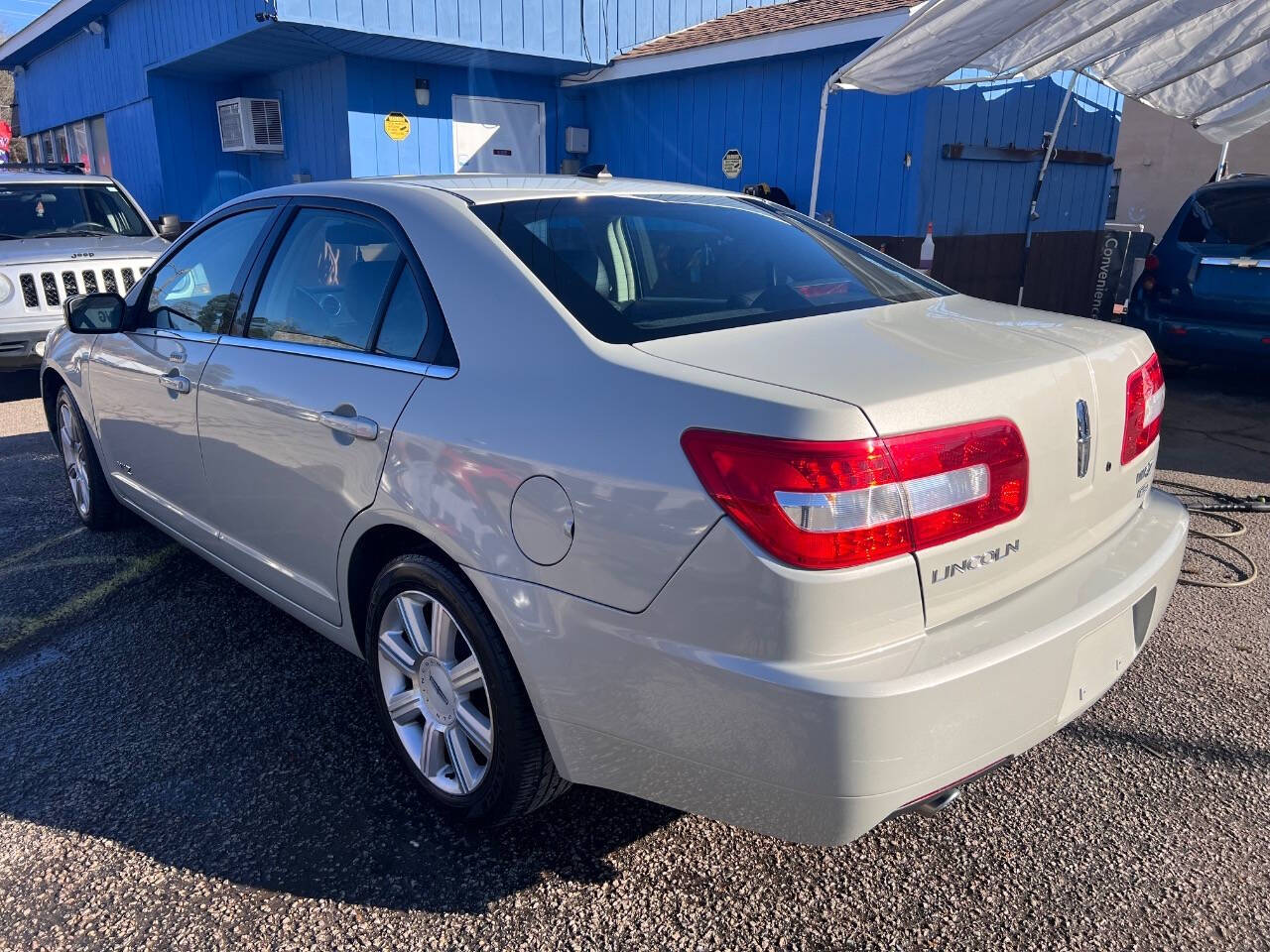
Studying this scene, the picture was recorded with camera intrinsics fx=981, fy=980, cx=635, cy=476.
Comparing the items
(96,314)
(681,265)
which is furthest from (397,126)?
(681,265)

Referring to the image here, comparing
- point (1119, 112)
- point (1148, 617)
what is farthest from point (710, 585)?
point (1119, 112)

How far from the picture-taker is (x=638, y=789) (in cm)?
211

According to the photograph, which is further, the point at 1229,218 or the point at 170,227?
the point at 170,227

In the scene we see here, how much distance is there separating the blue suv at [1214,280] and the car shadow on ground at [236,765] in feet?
21.0

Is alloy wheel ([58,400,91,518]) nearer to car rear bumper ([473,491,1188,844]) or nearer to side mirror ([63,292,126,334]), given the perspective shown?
side mirror ([63,292,126,334])

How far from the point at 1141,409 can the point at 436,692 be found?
1.93 m

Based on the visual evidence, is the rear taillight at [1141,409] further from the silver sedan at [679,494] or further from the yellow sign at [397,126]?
the yellow sign at [397,126]

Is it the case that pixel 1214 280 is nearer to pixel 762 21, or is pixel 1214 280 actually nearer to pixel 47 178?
pixel 762 21

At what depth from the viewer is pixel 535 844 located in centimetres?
249

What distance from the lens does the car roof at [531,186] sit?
107 inches

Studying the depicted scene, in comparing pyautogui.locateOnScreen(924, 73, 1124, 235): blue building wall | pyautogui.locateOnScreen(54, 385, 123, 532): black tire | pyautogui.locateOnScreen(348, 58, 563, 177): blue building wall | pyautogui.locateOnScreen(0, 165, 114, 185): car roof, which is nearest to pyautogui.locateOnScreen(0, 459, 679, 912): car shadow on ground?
pyautogui.locateOnScreen(54, 385, 123, 532): black tire

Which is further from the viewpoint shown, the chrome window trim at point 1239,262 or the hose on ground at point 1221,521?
the chrome window trim at point 1239,262

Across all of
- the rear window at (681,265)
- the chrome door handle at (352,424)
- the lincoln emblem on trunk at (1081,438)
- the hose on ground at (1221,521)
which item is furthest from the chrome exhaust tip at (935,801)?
the hose on ground at (1221,521)

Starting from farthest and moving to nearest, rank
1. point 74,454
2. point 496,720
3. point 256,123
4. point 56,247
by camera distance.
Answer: point 256,123 → point 56,247 → point 74,454 → point 496,720
